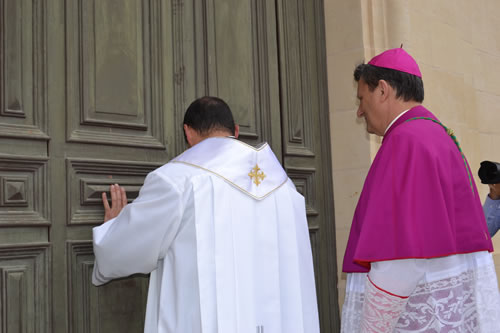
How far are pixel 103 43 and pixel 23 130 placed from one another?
2.21 ft

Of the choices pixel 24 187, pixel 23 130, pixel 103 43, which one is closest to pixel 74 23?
pixel 103 43

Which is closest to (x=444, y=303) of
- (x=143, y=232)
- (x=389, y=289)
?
(x=389, y=289)

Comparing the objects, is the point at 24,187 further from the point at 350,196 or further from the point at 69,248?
the point at 350,196

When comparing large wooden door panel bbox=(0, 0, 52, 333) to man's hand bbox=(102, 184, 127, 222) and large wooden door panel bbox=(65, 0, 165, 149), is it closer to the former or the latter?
large wooden door panel bbox=(65, 0, 165, 149)

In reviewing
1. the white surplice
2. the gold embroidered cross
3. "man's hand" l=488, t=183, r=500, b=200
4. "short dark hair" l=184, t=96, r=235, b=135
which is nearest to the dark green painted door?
the white surplice

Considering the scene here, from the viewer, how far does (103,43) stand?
3.62 meters

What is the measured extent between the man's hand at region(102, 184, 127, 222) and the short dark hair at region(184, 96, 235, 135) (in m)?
0.51

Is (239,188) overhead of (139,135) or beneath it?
beneath

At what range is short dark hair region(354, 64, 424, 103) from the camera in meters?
2.97

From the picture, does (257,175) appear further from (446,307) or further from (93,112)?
(446,307)

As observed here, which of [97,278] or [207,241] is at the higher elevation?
[207,241]

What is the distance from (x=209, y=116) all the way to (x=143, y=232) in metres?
0.69

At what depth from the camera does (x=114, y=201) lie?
3463mm

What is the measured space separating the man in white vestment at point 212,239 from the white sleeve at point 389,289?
0.72m
